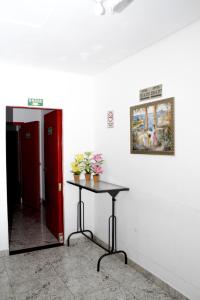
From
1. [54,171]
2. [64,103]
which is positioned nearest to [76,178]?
[54,171]

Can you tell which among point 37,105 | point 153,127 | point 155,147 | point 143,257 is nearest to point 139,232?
point 143,257

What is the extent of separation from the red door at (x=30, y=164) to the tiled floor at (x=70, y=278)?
8.09 ft

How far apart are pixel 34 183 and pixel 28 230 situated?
1513 millimetres

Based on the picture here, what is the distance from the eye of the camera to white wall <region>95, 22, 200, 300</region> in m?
2.49

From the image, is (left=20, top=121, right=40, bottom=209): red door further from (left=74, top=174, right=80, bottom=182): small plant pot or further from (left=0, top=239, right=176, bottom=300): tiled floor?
(left=0, top=239, right=176, bottom=300): tiled floor

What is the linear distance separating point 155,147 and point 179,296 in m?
1.57

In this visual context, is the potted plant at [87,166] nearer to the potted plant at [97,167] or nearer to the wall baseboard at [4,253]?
the potted plant at [97,167]

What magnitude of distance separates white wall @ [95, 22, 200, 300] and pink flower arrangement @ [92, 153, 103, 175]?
0.48ft

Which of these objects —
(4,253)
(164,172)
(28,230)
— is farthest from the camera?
(28,230)

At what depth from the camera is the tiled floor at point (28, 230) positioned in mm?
4148

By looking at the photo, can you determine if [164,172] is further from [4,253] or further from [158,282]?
[4,253]

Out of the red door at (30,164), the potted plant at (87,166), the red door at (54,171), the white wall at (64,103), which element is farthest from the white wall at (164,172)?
the red door at (30,164)

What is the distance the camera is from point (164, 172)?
9.32 ft

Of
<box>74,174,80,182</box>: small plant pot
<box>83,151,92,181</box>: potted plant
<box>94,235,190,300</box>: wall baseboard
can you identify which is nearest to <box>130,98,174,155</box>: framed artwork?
<box>83,151,92,181</box>: potted plant
